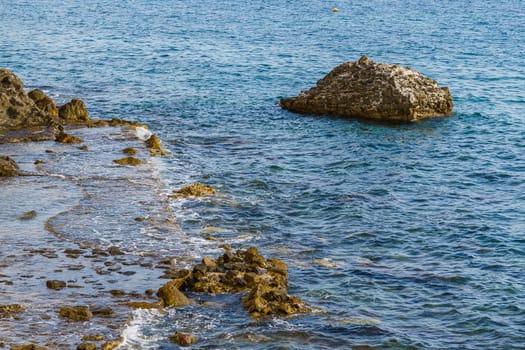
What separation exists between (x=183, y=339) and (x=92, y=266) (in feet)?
18.9

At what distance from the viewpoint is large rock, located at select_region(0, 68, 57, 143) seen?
39.0m

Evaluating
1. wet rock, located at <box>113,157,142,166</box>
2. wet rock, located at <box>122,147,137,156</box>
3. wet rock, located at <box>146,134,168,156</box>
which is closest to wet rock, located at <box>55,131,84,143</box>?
wet rock, located at <box>122,147,137,156</box>

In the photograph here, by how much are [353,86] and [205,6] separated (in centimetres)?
7133

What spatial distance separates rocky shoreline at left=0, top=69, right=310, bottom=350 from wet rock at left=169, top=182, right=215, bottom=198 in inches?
1.6

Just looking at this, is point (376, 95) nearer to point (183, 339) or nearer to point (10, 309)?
point (183, 339)

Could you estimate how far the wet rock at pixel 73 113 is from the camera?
41.8 m

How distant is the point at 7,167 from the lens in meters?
32.1

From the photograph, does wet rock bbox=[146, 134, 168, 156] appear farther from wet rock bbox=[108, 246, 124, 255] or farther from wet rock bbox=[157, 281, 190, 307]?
wet rock bbox=[157, 281, 190, 307]

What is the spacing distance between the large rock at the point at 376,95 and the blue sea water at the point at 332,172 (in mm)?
993

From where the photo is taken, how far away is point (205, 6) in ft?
366

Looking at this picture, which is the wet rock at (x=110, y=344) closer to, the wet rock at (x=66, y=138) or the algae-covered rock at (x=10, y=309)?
the algae-covered rock at (x=10, y=309)

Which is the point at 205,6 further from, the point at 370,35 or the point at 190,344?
the point at 190,344

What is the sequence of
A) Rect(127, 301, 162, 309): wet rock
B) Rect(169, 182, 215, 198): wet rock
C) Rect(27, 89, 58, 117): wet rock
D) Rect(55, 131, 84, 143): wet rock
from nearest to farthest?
Rect(127, 301, 162, 309): wet rock, Rect(169, 182, 215, 198): wet rock, Rect(55, 131, 84, 143): wet rock, Rect(27, 89, 58, 117): wet rock

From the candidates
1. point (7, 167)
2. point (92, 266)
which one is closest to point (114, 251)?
point (92, 266)
